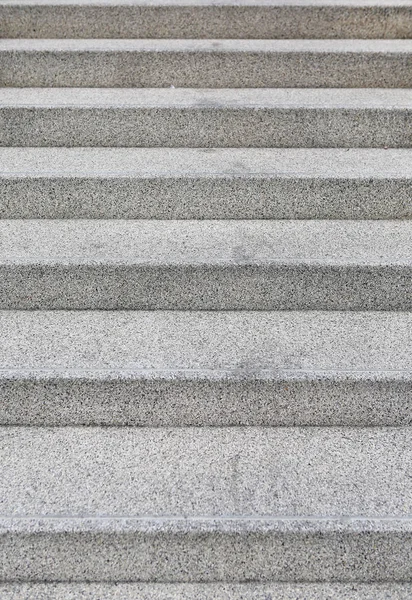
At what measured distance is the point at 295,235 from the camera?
2107 mm

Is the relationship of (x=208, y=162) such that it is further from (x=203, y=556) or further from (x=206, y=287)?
(x=203, y=556)

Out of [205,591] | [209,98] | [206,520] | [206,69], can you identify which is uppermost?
[206,69]

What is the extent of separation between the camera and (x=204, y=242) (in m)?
2.06

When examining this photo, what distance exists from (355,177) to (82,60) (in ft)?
4.47

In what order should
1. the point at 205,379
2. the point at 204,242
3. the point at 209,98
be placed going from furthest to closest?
the point at 209,98 < the point at 204,242 < the point at 205,379

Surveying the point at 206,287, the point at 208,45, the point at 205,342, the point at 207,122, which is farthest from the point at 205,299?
the point at 208,45

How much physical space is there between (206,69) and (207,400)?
1.65 m

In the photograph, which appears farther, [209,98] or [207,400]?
[209,98]

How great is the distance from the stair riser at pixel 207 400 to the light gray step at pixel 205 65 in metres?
1.56

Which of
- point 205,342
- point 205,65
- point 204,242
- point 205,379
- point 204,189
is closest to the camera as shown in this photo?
point 205,379

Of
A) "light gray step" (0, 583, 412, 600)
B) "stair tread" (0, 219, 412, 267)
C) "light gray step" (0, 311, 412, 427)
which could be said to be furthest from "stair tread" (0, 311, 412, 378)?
"light gray step" (0, 583, 412, 600)

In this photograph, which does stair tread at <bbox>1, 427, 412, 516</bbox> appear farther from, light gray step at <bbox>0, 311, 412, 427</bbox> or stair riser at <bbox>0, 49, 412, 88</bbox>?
stair riser at <bbox>0, 49, 412, 88</bbox>

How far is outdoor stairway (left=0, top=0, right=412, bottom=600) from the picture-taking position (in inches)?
58.4

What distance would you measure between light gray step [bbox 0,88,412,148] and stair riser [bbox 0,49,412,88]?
0.22m
